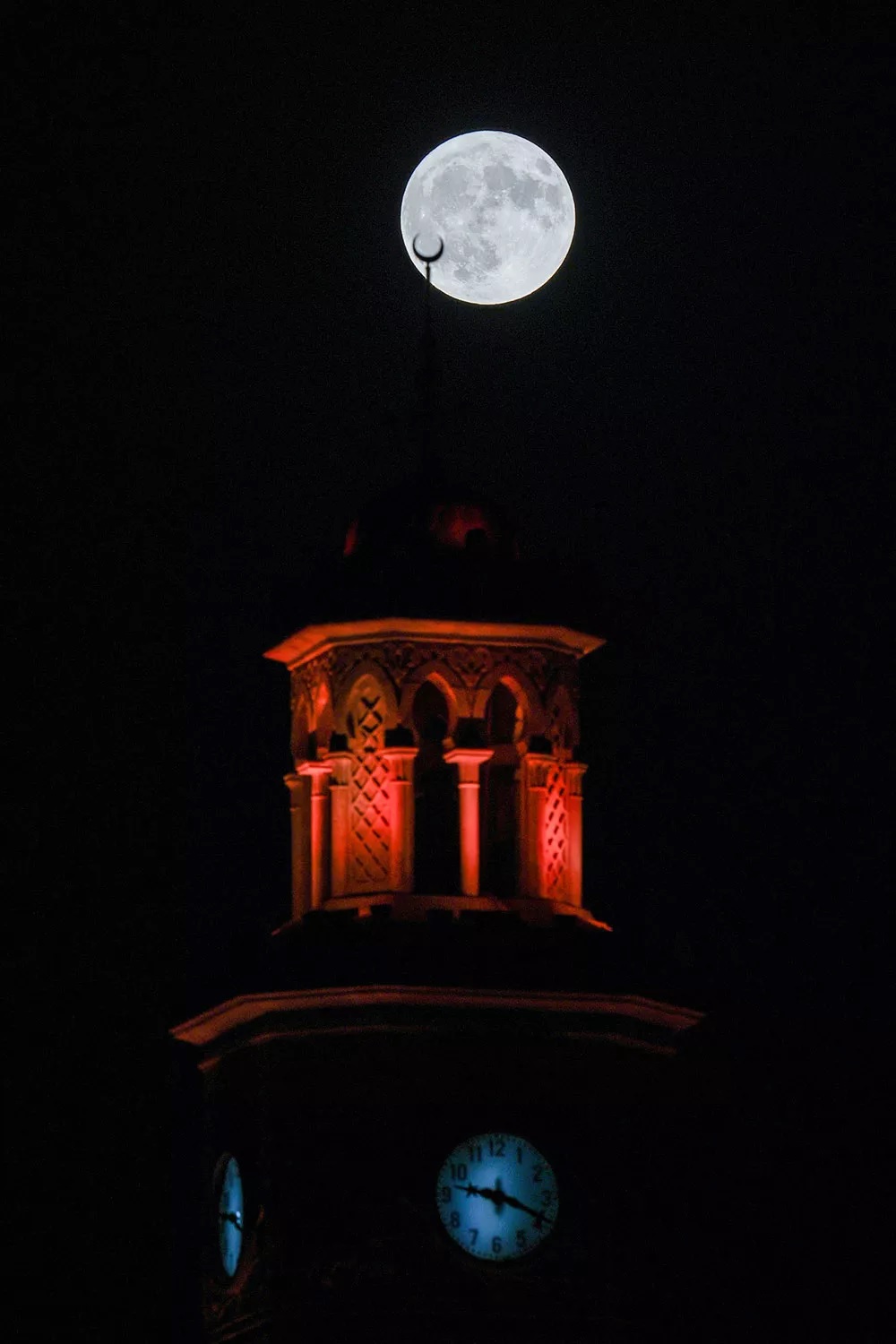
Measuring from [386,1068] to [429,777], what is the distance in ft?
14.5

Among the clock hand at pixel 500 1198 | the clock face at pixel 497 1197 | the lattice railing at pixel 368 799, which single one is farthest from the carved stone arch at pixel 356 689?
the clock hand at pixel 500 1198

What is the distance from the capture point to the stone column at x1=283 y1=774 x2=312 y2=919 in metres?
35.3

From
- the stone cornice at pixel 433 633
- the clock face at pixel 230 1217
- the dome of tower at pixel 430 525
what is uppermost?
the dome of tower at pixel 430 525

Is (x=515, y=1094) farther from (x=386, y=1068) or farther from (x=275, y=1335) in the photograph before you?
(x=275, y=1335)

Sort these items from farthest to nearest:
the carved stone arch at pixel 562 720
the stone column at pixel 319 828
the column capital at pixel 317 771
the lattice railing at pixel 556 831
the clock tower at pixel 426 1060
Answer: the carved stone arch at pixel 562 720 < the column capital at pixel 317 771 < the lattice railing at pixel 556 831 < the stone column at pixel 319 828 < the clock tower at pixel 426 1060

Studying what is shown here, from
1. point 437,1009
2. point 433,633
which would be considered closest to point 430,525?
point 433,633

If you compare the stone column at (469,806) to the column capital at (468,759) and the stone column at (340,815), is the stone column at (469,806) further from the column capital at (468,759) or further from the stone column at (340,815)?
the stone column at (340,815)

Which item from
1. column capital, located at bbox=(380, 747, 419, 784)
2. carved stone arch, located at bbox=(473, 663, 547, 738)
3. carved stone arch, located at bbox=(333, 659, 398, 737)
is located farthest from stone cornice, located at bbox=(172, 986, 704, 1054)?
carved stone arch, located at bbox=(473, 663, 547, 738)

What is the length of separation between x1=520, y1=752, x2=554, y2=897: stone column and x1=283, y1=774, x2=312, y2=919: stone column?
2572mm

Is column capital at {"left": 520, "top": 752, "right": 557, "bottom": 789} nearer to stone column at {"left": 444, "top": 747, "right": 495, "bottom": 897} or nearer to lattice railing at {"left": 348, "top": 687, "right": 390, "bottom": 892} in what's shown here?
stone column at {"left": 444, "top": 747, "right": 495, "bottom": 897}

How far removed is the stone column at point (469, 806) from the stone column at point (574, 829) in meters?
1.37

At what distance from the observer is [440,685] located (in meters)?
34.5

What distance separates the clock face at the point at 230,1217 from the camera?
33.3m

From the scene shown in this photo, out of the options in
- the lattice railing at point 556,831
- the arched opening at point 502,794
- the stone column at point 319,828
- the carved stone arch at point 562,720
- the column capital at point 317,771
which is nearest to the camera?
the stone column at point 319,828
